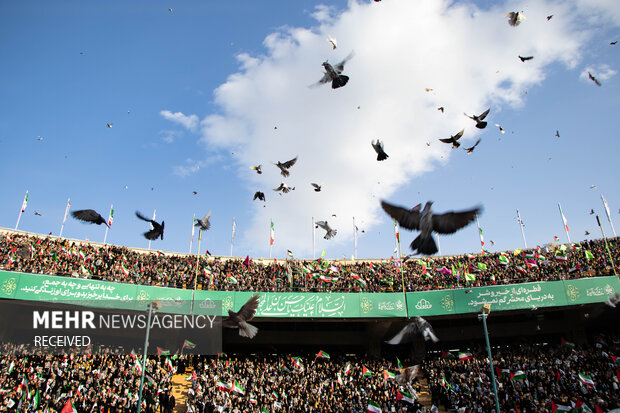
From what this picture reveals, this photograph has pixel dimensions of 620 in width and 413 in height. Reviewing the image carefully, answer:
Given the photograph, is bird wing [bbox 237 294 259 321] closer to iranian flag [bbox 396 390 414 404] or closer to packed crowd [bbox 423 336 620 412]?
iranian flag [bbox 396 390 414 404]

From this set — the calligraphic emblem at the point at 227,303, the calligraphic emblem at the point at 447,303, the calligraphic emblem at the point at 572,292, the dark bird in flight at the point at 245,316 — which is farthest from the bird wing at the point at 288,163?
the calligraphic emblem at the point at 572,292

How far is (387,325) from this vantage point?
1363 inches

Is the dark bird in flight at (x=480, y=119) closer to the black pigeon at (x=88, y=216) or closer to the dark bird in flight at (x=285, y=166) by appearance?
the dark bird in flight at (x=285, y=166)

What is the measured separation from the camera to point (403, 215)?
48.0 ft

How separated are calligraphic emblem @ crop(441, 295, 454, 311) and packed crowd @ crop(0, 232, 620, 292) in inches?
88.0

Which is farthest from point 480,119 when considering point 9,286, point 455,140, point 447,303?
point 9,286

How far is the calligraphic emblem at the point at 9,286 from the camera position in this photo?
906 inches

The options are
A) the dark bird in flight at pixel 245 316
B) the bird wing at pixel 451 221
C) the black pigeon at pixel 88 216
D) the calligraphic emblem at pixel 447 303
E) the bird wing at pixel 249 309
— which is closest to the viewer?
the bird wing at pixel 451 221

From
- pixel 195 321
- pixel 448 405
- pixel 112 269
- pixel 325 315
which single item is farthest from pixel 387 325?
pixel 112 269

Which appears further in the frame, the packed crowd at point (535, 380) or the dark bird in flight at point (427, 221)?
the packed crowd at point (535, 380)

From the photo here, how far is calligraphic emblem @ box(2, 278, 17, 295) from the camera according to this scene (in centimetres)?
2300

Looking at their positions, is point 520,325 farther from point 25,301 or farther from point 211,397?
point 25,301

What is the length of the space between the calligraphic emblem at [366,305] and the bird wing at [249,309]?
12.5 m

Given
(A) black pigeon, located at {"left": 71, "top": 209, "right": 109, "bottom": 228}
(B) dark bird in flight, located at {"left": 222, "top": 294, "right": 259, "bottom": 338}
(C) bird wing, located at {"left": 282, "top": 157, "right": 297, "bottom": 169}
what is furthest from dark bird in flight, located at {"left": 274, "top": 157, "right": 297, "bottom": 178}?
(A) black pigeon, located at {"left": 71, "top": 209, "right": 109, "bottom": 228}
